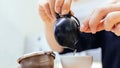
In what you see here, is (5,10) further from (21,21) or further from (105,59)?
(105,59)

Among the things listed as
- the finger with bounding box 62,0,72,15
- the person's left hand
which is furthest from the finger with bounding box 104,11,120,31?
the finger with bounding box 62,0,72,15

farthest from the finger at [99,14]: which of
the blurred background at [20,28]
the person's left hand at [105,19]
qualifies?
the blurred background at [20,28]

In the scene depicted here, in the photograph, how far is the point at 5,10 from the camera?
1.49 m

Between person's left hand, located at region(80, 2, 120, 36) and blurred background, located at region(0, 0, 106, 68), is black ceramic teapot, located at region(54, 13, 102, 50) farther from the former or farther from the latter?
blurred background, located at region(0, 0, 106, 68)

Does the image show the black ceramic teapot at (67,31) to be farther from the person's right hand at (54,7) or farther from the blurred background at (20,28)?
the blurred background at (20,28)

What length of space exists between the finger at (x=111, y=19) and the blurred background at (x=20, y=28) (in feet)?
2.52

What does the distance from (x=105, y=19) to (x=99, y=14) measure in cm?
2

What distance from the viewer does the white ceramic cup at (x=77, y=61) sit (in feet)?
1.69

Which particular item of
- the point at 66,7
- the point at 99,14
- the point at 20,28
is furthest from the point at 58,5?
the point at 20,28

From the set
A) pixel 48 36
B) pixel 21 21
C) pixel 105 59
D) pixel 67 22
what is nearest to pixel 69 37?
pixel 67 22

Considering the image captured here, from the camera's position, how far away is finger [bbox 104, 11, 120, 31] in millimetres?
479

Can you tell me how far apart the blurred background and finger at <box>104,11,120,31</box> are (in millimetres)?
768

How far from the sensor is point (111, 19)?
478 mm

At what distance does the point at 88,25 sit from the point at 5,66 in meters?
1.04
